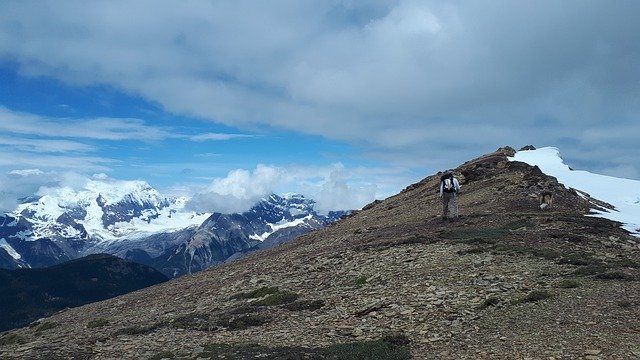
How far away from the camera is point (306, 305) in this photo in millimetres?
24297

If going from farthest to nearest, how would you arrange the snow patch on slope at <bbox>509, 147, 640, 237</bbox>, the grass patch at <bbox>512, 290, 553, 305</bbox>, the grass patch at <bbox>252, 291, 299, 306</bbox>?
the snow patch on slope at <bbox>509, 147, 640, 237</bbox> < the grass patch at <bbox>252, 291, 299, 306</bbox> < the grass patch at <bbox>512, 290, 553, 305</bbox>

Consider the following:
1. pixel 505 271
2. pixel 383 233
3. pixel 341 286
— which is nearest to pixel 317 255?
pixel 383 233

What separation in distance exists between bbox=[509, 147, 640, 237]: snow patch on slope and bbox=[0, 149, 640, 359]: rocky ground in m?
5.81

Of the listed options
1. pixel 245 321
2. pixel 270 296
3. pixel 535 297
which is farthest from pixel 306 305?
pixel 535 297

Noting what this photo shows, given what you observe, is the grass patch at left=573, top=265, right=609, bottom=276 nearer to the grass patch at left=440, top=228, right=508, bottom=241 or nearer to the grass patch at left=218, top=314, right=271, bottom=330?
the grass patch at left=440, top=228, right=508, bottom=241

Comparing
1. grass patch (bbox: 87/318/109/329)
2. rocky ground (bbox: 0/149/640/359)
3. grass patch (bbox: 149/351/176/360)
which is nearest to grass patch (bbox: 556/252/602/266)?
rocky ground (bbox: 0/149/640/359)

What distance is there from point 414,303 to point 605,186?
60.6m

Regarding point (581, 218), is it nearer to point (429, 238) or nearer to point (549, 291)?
point (429, 238)

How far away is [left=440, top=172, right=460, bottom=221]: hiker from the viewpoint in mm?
39500

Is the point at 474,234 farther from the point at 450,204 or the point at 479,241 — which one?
the point at 450,204

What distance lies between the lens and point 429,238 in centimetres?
3391

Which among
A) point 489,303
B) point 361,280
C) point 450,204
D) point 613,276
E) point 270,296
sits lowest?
point 270,296

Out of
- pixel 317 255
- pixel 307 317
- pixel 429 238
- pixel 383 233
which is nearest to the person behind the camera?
pixel 307 317

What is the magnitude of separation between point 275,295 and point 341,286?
3.48 meters
